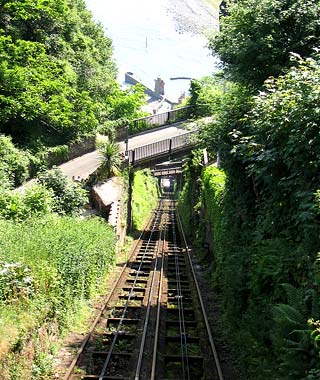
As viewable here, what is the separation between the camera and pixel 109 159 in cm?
2456

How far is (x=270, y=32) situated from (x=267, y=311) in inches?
335

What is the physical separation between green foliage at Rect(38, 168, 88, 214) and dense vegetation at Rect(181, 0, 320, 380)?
6.79 meters

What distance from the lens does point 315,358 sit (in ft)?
15.5

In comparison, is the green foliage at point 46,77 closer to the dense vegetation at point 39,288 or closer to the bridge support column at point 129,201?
the bridge support column at point 129,201

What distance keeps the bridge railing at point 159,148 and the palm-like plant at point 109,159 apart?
2134mm

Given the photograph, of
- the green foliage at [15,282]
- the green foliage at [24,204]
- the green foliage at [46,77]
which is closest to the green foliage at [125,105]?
the green foliage at [46,77]

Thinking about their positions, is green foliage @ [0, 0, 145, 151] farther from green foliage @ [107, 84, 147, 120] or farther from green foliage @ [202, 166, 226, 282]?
green foliage @ [202, 166, 226, 282]

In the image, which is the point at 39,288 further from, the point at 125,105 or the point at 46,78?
the point at 125,105

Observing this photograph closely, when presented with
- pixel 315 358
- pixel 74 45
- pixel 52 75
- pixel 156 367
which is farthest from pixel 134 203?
pixel 315 358

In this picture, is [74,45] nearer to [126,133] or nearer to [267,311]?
[126,133]

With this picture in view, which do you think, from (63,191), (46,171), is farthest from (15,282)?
(46,171)

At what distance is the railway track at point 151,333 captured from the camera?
8.88 m

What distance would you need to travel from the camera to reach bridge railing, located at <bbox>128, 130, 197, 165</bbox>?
2716cm

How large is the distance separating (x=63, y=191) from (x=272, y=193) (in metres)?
12.5
